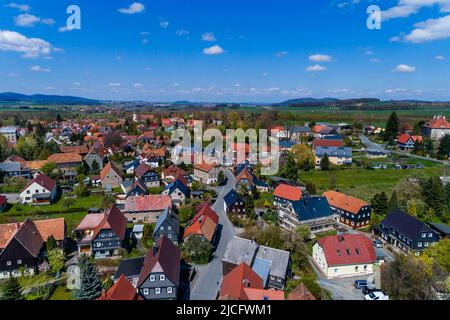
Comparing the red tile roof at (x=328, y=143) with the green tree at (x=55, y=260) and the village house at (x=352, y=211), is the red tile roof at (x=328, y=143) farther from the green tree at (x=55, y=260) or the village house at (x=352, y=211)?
the green tree at (x=55, y=260)

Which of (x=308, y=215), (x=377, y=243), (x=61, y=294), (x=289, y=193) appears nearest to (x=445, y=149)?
(x=289, y=193)

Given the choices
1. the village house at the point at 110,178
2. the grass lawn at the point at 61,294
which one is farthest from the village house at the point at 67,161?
the grass lawn at the point at 61,294

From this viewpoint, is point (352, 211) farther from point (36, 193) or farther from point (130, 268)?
point (36, 193)

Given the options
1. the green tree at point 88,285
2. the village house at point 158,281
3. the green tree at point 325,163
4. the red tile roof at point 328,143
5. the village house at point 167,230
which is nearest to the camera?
the green tree at point 88,285

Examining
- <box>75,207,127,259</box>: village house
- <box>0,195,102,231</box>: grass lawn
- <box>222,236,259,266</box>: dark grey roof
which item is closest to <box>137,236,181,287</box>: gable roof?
<box>222,236,259,266</box>: dark grey roof
